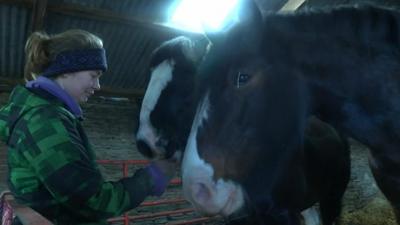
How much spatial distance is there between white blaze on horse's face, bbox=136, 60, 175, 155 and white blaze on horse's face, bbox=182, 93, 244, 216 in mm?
1407

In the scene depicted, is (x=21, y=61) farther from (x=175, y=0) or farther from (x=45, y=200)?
(x=45, y=200)

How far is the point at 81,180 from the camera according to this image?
1341 mm

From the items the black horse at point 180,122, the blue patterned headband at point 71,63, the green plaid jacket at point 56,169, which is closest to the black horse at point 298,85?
the green plaid jacket at point 56,169

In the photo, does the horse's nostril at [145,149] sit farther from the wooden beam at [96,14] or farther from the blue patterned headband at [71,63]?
the wooden beam at [96,14]

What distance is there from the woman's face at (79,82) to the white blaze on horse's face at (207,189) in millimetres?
555

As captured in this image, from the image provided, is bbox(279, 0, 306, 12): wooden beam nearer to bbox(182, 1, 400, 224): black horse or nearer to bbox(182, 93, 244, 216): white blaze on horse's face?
bbox(182, 1, 400, 224): black horse

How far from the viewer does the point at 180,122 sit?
9.79 ft

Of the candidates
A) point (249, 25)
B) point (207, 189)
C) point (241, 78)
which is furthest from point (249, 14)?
point (207, 189)

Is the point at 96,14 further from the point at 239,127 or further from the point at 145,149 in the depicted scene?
the point at 239,127

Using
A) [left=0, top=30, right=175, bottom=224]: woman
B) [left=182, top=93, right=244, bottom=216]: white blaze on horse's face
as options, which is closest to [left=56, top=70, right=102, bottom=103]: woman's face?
[left=0, top=30, right=175, bottom=224]: woman

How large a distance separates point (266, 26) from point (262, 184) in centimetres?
63

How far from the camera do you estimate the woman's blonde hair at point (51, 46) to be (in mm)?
1630

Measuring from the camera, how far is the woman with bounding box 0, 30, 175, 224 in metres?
1.34

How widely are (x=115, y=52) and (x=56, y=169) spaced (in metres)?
4.19
